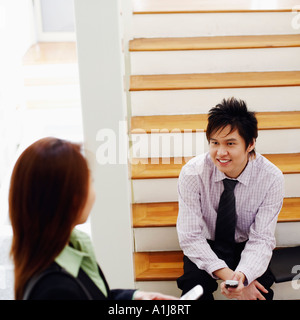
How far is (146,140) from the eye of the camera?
2652mm

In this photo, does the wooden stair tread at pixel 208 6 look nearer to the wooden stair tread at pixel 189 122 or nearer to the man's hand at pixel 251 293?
the wooden stair tread at pixel 189 122

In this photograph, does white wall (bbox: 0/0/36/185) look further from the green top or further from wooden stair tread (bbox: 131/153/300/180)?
the green top

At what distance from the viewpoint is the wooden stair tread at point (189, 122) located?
103 inches

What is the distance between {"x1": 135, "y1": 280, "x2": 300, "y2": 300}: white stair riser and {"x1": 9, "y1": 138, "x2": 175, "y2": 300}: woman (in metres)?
1.46

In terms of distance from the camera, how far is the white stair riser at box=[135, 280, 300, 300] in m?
2.41

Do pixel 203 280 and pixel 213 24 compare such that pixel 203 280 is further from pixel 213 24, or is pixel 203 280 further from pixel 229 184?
pixel 213 24

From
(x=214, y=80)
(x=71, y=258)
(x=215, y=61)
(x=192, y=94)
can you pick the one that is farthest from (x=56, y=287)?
(x=215, y=61)

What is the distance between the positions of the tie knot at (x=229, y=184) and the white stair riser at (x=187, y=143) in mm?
530

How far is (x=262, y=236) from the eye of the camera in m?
Result: 2.10

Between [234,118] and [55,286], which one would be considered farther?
[234,118]

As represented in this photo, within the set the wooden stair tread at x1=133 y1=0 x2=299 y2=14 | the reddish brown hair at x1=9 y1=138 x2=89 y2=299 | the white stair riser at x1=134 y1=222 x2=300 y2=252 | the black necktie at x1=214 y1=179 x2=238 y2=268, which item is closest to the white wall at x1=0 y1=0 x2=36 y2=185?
the wooden stair tread at x1=133 y1=0 x2=299 y2=14

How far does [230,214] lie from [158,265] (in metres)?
0.56
